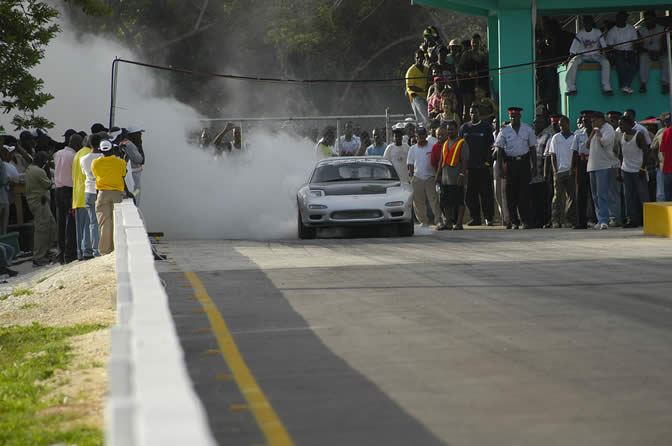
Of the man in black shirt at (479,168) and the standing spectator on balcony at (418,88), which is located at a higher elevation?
the standing spectator on balcony at (418,88)

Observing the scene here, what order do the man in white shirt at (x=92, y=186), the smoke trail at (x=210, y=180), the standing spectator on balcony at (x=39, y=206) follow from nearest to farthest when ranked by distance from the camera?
the man in white shirt at (x=92, y=186), the standing spectator on balcony at (x=39, y=206), the smoke trail at (x=210, y=180)

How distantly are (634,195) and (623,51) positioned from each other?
6004 millimetres

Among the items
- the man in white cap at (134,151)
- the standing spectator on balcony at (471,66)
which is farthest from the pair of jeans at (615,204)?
the man in white cap at (134,151)

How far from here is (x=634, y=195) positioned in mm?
19156

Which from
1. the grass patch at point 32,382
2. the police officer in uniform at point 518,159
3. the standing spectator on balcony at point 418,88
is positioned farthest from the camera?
the standing spectator on balcony at point 418,88

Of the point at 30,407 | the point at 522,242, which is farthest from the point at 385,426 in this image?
the point at 522,242

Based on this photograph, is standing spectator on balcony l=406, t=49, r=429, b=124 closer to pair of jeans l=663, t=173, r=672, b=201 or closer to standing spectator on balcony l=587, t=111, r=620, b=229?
standing spectator on balcony l=587, t=111, r=620, b=229

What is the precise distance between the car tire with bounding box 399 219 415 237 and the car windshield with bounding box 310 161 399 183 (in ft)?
4.35

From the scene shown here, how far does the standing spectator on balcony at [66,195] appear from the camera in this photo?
17141 mm

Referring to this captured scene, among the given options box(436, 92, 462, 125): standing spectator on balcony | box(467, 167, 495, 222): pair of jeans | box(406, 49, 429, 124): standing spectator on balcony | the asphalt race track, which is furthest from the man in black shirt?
the asphalt race track

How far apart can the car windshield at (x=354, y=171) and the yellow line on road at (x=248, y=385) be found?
10140 millimetres

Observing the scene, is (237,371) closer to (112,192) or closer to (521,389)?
(521,389)

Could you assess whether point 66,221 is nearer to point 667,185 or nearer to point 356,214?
point 356,214

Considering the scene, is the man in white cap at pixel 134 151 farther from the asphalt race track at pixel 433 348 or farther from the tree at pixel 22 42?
the tree at pixel 22 42
